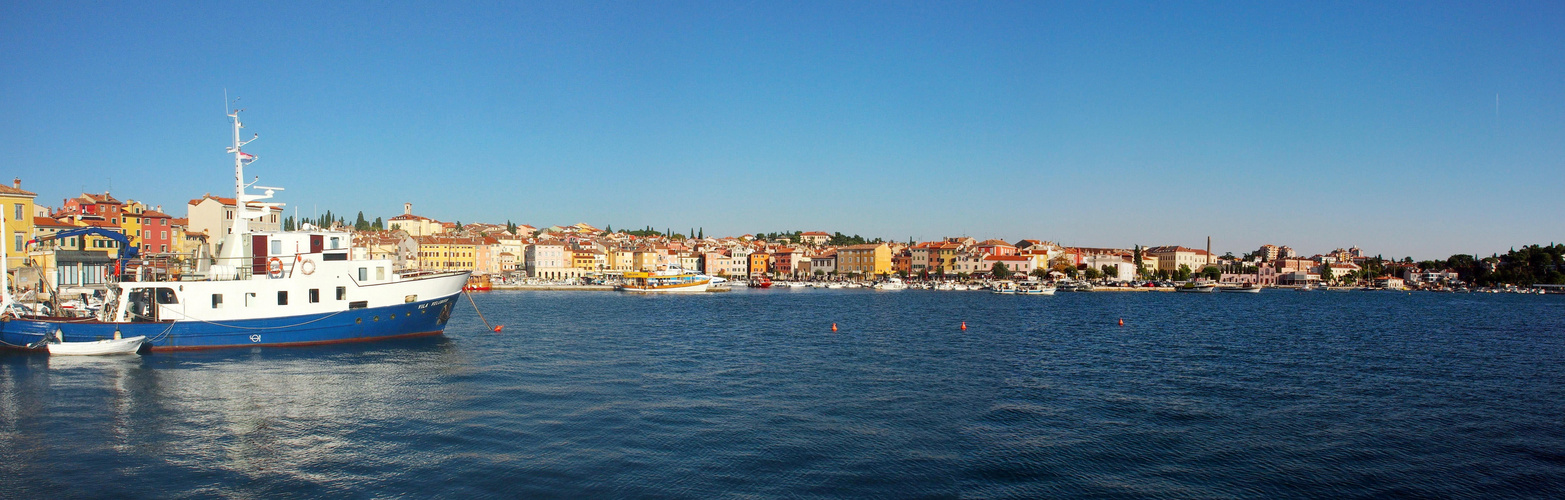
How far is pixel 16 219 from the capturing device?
39625 millimetres

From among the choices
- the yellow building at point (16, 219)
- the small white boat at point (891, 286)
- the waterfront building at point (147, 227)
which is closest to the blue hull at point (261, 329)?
the yellow building at point (16, 219)

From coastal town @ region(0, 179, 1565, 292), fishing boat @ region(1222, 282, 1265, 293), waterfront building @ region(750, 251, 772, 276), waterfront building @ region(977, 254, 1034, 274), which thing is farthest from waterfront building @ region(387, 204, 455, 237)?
fishing boat @ region(1222, 282, 1265, 293)

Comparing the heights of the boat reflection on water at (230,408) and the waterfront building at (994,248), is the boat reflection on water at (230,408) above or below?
below

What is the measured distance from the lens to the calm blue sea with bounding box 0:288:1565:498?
11.3 meters

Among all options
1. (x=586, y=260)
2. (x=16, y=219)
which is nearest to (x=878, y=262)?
(x=586, y=260)

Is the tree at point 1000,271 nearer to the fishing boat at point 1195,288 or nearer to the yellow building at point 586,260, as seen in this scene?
the fishing boat at point 1195,288

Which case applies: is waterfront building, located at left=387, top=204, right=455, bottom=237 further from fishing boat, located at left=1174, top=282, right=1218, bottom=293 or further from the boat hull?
fishing boat, located at left=1174, top=282, right=1218, bottom=293

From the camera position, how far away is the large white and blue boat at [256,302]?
24.3 m

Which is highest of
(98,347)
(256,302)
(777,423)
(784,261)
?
(784,261)

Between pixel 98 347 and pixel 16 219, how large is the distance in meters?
23.9

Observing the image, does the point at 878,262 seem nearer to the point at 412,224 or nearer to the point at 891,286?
the point at 891,286

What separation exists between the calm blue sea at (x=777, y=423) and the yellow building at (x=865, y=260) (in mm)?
113190

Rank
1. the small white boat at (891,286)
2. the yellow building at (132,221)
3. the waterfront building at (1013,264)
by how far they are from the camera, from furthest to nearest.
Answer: the waterfront building at (1013,264), the small white boat at (891,286), the yellow building at (132,221)

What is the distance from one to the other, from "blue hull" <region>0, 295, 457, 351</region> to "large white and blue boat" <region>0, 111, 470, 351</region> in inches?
1.1
